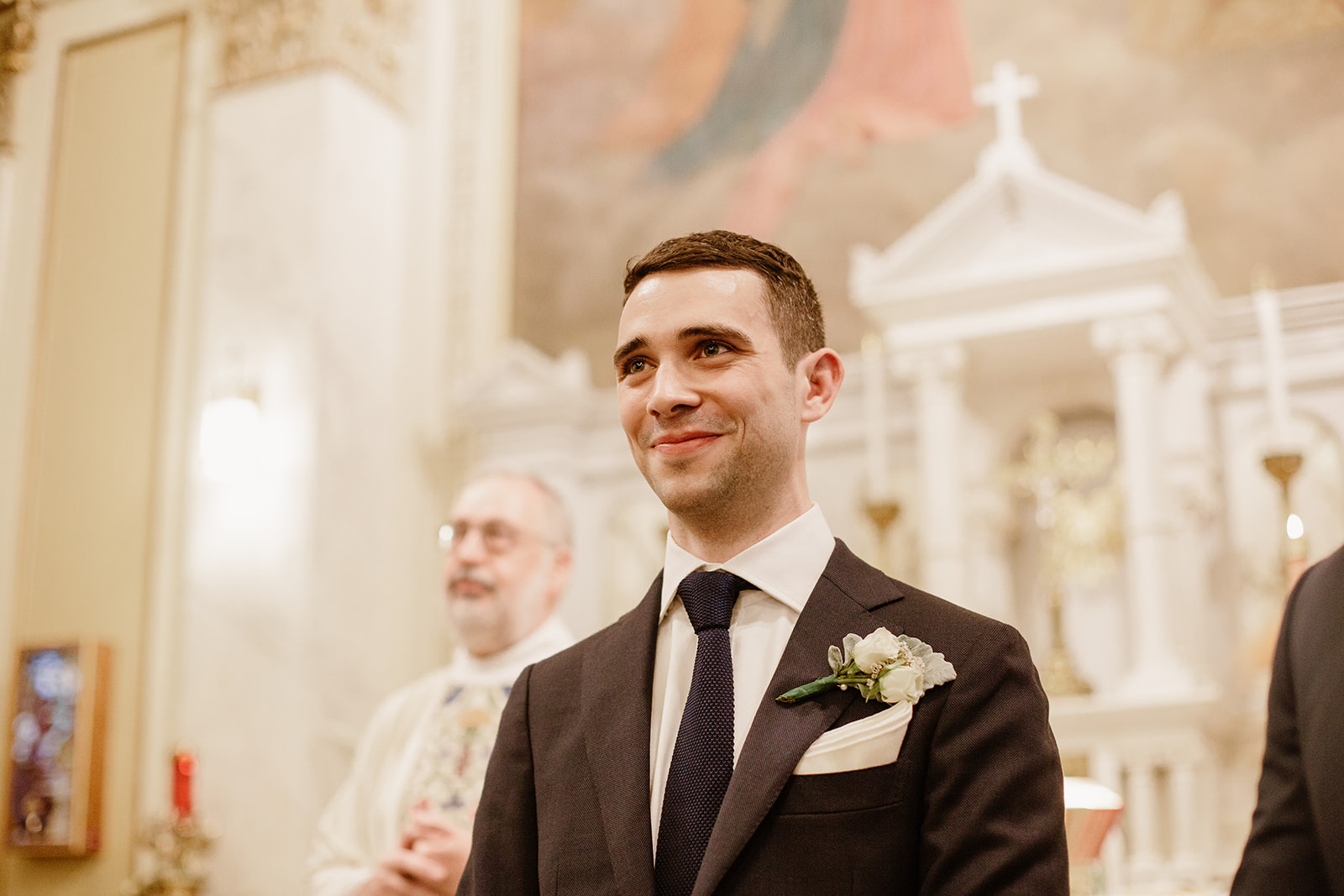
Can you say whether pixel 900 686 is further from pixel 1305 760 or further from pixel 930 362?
pixel 930 362

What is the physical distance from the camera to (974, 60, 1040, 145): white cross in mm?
6234

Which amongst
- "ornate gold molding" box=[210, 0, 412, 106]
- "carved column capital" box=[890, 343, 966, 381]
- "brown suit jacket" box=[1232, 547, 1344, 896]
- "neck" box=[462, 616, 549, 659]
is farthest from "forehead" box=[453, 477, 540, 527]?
"ornate gold molding" box=[210, 0, 412, 106]

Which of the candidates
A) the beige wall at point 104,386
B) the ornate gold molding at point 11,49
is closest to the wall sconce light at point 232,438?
the beige wall at point 104,386

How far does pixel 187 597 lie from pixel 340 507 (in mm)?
851

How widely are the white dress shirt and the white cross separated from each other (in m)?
4.39

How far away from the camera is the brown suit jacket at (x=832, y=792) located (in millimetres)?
1879

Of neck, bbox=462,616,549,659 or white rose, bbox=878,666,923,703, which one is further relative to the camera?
neck, bbox=462,616,549,659

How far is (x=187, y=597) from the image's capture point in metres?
7.25

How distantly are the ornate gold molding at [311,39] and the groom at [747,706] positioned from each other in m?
5.82

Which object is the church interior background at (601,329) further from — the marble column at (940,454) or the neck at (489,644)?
the neck at (489,644)

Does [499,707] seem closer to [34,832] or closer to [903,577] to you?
[903,577]

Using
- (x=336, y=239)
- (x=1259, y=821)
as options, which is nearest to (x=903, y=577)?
(x=336, y=239)

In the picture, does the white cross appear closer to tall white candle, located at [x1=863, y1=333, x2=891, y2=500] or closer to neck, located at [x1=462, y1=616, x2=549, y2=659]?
tall white candle, located at [x1=863, y1=333, x2=891, y2=500]

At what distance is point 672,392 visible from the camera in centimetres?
209
